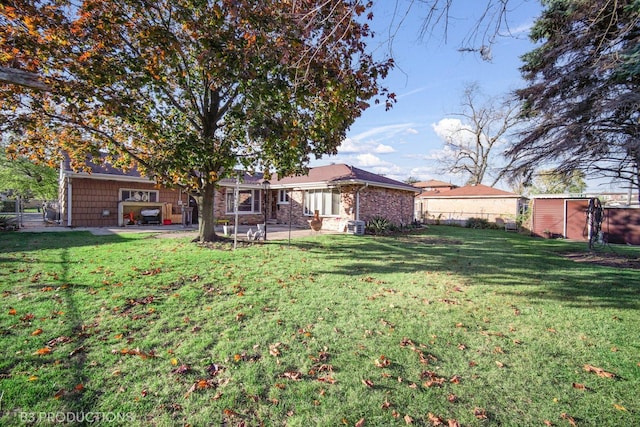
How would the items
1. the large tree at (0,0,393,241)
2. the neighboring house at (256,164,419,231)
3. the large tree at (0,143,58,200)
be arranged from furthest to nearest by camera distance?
the large tree at (0,143,58,200)
the neighboring house at (256,164,419,231)
the large tree at (0,0,393,241)

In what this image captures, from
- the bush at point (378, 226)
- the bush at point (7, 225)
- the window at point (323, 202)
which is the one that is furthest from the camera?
the window at point (323, 202)

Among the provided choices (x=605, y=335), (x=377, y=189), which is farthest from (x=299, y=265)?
(x=377, y=189)

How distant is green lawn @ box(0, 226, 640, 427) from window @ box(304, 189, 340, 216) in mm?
9897

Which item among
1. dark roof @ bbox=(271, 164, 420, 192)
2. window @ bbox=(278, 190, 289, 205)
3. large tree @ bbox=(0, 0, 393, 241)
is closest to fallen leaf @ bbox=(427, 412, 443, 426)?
large tree @ bbox=(0, 0, 393, 241)

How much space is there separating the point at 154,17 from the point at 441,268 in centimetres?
1015

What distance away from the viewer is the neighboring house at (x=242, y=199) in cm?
1530

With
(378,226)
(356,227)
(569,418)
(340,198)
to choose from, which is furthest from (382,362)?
(340,198)

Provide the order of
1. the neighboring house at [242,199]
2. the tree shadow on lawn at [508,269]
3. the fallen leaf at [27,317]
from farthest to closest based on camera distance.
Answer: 1. the neighboring house at [242,199]
2. the tree shadow on lawn at [508,269]
3. the fallen leaf at [27,317]

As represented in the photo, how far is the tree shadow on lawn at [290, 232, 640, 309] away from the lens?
6.04 meters

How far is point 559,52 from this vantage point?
1100cm

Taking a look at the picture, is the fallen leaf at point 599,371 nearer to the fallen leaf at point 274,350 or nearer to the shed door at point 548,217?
the fallen leaf at point 274,350

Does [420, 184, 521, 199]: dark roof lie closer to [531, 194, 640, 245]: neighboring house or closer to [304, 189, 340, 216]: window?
[531, 194, 640, 245]: neighboring house

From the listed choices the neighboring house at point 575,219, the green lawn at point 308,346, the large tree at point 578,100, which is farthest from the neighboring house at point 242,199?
the green lawn at point 308,346

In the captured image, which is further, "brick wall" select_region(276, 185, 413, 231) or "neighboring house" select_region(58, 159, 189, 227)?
"brick wall" select_region(276, 185, 413, 231)
